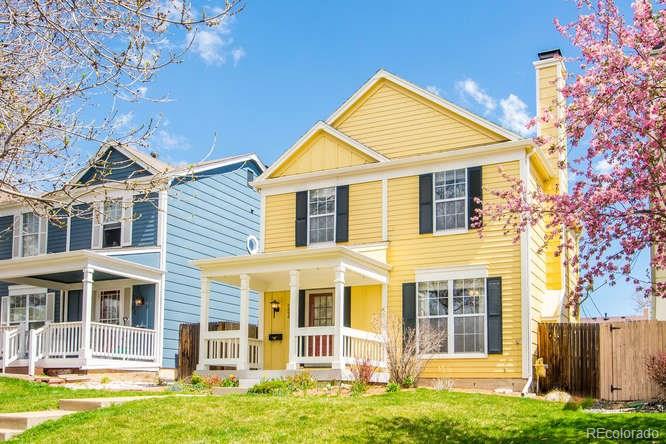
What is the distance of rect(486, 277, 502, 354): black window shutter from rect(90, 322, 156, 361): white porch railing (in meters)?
9.93

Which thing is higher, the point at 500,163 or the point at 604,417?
the point at 500,163

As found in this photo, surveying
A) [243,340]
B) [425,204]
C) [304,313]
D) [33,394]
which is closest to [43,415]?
[33,394]

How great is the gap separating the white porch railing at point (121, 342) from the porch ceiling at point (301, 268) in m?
3.90

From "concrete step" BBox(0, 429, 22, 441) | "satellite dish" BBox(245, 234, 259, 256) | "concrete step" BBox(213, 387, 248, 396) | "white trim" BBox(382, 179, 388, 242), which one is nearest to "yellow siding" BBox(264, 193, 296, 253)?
"white trim" BBox(382, 179, 388, 242)

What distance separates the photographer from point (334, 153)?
20844 millimetres

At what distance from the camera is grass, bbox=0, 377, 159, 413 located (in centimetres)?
1470

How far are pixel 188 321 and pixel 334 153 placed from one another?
743 cm

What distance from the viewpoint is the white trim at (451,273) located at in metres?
18.2

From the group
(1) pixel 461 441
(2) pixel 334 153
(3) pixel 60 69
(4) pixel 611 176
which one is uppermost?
(2) pixel 334 153

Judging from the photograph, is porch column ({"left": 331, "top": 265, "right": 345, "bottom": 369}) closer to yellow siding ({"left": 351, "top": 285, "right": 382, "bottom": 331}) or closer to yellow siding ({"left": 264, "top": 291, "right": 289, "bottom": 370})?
yellow siding ({"left": 351, "top": 285, "right": 382, "bottom": 331})

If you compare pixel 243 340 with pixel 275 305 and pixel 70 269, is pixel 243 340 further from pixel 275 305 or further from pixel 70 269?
pixel 70 269

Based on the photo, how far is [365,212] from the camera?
20125 millimetres

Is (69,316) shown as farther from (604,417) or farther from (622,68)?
(622,68)

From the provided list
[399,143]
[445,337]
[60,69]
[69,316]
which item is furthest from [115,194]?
[60,69]
